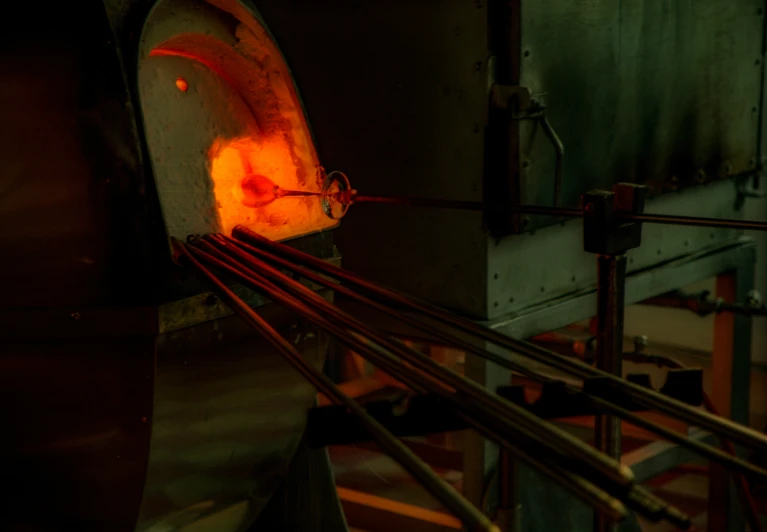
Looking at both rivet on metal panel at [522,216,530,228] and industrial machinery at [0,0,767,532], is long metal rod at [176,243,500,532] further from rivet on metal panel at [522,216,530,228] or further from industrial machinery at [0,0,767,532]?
rivet on metal panel at [522,216,530,228]

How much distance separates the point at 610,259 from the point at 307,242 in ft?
1.91

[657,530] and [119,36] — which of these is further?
[657,530]

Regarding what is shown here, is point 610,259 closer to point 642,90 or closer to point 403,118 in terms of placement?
point 403,118

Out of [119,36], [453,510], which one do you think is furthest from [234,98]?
[453,510]

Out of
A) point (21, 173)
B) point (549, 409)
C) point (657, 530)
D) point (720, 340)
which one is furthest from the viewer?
point (657, 530)

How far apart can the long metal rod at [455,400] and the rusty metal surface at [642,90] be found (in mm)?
1033

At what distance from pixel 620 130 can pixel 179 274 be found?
1.46 metres

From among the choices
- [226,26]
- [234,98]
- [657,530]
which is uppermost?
[226,26]

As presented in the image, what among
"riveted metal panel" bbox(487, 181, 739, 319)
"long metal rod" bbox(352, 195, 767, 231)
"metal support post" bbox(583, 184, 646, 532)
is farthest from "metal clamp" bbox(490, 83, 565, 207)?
"metal support post" bbox(583, 184, 646, 532)

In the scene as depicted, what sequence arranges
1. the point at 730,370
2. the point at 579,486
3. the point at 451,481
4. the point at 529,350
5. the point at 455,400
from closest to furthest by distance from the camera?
the point at 579,486, the point at 455,400, the point at 529,350, the point at 730,370, the point at 451,481

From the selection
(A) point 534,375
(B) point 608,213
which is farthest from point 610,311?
(A) point 534,375

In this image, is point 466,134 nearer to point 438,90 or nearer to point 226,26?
point 438,90

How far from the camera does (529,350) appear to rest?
1426mm

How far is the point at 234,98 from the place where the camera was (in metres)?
1.96
